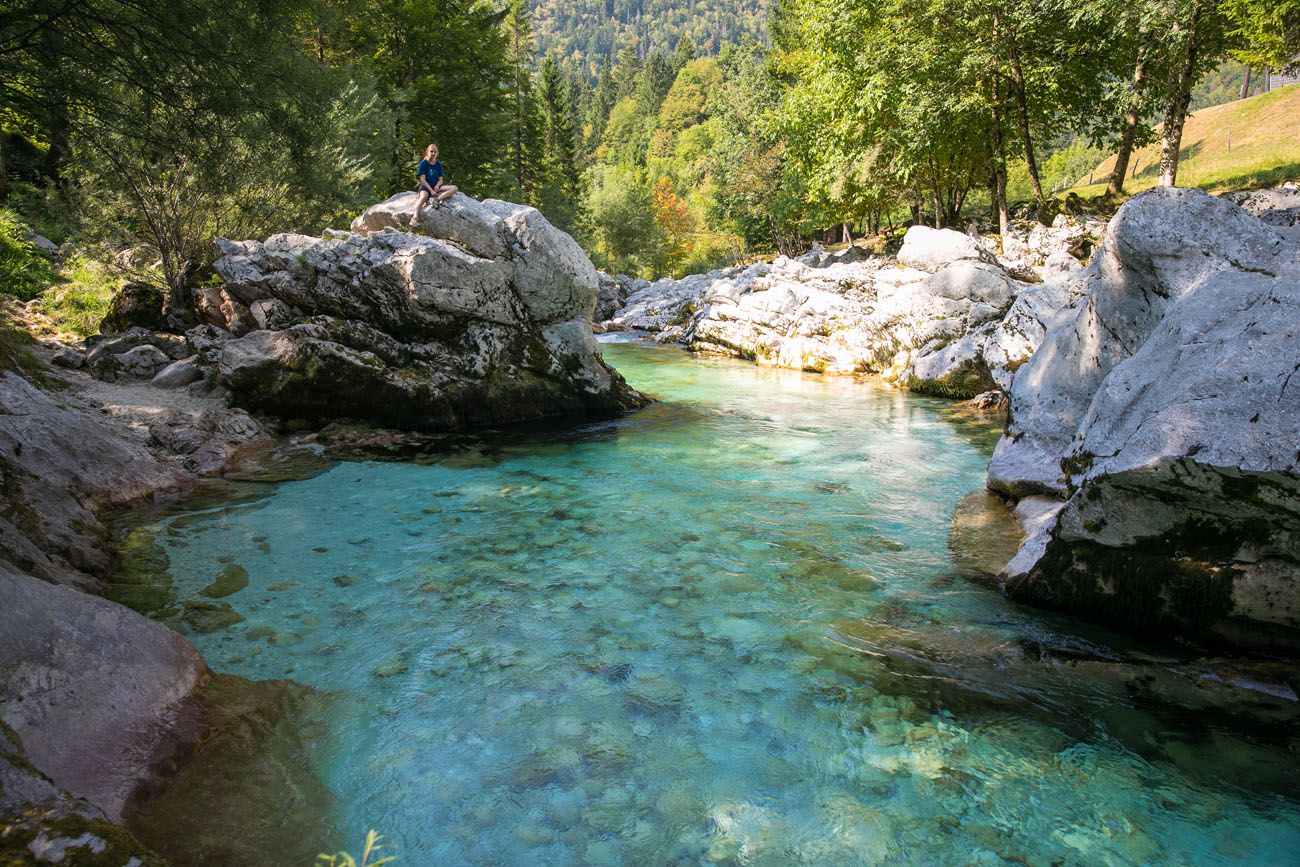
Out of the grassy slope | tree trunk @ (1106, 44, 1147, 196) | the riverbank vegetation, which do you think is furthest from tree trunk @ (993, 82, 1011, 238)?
the grassy slope

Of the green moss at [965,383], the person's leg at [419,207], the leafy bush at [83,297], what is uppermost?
the person's leg at [419,207]

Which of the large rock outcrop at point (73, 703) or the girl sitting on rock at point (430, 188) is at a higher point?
the girl sitting on rock at point (430, 188)

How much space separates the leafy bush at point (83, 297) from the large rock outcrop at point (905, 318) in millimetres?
16108

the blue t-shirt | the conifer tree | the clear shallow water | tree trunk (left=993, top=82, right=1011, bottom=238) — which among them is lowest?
the clear shallow water

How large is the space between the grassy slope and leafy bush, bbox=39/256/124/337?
3557cm

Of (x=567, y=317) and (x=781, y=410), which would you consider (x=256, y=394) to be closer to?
(x=567, y=317)

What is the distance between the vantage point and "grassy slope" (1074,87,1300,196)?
28.2 metres

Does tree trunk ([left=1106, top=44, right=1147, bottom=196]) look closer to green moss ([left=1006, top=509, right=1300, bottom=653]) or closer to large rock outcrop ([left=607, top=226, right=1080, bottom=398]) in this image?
large rock outcrop ([left=607, top=226, right=1080, bottom=398])

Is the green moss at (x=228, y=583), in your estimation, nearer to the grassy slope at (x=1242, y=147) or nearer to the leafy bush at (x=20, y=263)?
the leafy bush at (x=20, y=263)

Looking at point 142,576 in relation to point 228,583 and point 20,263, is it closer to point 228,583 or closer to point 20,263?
point 228,583

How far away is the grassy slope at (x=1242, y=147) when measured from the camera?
92.6ft

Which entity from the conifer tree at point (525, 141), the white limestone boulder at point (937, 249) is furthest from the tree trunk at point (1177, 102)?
the conifer tree at point (525, 141)

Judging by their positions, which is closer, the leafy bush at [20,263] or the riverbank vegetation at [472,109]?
the riverbank vegetation at [472,109]

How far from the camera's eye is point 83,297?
13.6 metres
